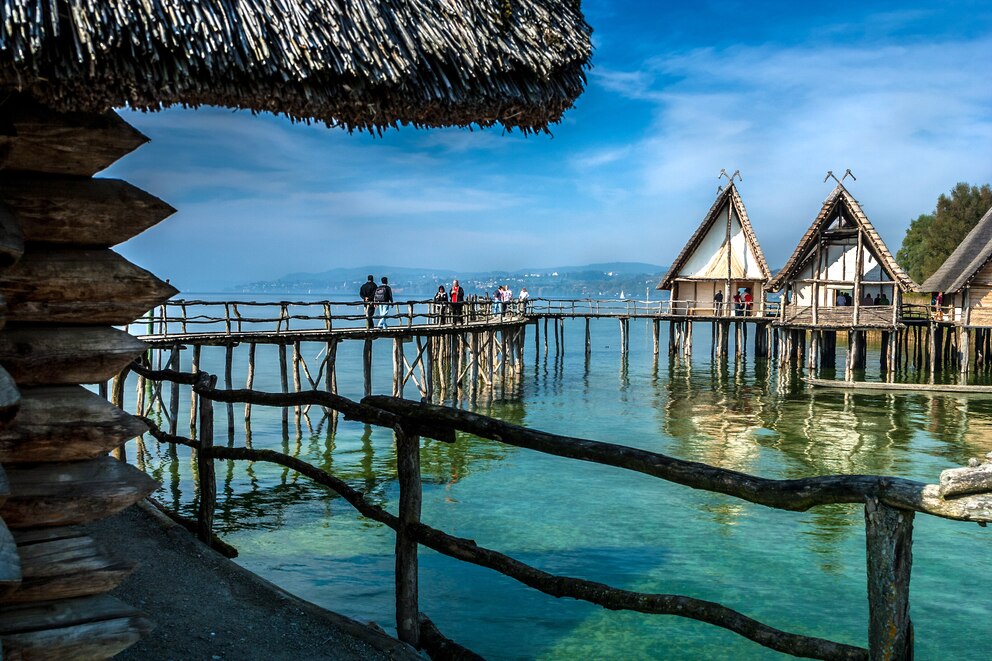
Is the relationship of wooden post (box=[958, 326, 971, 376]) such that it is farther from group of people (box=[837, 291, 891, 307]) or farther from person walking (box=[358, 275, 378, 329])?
person walking (box=[358, 275, 378, 329])

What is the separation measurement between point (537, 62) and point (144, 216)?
228cm

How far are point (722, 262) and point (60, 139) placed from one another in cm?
3685

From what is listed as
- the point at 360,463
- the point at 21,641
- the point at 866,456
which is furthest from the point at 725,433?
the point at 21,641

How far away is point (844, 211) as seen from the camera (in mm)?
31250

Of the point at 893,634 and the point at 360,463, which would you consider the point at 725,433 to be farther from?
the point at 893,634

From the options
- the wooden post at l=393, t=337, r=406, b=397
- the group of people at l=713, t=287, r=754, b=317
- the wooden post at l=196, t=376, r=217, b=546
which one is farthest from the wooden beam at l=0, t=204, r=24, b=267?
the group of people at l=713, t=287, r=754, b=317

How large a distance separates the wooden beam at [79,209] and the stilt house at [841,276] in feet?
98.5

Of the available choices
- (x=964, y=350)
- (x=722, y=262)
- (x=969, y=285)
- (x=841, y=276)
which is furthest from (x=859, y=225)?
(x=722, y=262)

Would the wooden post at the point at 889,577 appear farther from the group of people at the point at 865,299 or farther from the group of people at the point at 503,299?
the group of people at the point at 865,299

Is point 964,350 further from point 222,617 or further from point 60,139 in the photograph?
point 60,139

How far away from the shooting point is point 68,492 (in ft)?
11.7

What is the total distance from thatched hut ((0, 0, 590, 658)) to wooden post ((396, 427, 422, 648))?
113 cm

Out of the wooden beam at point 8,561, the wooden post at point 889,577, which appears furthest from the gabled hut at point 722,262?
the wooden beam at point 8,561

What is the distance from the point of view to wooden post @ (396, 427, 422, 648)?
3.92 m
